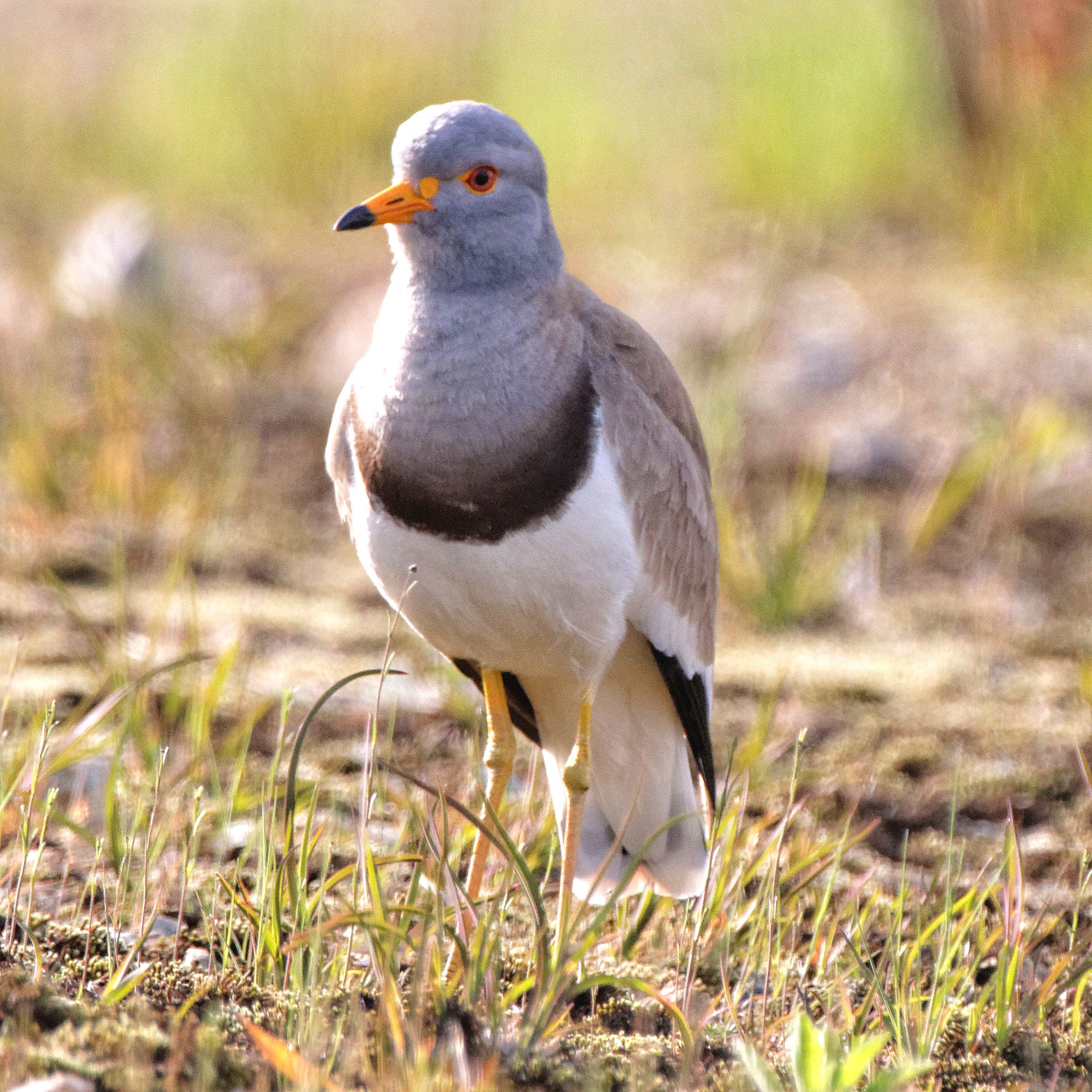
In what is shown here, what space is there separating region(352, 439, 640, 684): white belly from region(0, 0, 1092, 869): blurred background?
37.0 inches

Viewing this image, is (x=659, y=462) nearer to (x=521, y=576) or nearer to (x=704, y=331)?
(x=521, y=576)

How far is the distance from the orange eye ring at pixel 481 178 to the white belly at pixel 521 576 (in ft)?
1.88

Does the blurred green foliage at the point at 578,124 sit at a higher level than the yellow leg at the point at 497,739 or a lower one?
higher

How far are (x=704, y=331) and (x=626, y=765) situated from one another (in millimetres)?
3670

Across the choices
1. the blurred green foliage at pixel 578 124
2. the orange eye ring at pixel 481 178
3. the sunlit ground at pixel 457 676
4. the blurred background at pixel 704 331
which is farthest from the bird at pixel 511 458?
the blurred green foliage at pixel 578 124

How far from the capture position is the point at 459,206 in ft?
9.68

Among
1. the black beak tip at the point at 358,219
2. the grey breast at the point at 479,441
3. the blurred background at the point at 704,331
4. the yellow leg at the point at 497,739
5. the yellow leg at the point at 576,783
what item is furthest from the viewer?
the blurred background at the point at 704,331

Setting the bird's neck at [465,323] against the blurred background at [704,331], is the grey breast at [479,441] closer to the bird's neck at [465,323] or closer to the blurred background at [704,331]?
the bird's neck at [465,323]

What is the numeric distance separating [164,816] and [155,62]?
8761 millimetres

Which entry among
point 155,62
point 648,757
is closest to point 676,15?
point 155,62

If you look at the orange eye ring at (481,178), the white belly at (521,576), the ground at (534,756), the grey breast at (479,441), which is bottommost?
the ground at (534,756)

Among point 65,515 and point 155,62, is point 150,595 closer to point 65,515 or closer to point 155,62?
point 65,515

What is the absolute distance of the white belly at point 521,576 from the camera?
9.27 ft

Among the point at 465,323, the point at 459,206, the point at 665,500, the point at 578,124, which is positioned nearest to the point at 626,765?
the point at 665,500
